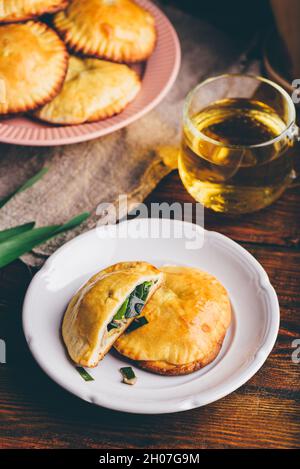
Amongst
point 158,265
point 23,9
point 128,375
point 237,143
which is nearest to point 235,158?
point 237,143

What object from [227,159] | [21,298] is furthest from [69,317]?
[227,159]

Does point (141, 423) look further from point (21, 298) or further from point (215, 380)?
point (21, 298)

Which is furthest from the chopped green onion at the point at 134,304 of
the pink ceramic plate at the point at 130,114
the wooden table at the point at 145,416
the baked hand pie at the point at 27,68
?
the baked hand pie at the point at 27,68

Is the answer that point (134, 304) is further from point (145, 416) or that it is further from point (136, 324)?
point (145, 416)

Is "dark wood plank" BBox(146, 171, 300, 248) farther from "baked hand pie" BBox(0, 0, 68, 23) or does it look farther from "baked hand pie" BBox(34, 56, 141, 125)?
"baked hand pie" BBox(0, 0, 68, 23)

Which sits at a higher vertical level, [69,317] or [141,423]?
[69,317]

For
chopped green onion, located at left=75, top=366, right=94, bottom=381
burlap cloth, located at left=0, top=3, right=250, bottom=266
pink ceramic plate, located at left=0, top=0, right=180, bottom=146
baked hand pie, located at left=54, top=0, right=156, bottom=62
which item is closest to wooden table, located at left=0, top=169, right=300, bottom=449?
chopped green onion, located at left=75, top=366, right=94, bottom=381
